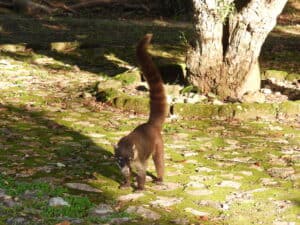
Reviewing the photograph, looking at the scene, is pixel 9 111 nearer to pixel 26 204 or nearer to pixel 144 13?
pixel 26 204

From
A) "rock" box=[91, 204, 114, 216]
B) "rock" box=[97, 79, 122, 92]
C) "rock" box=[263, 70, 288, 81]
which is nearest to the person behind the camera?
"rock" box=[91, 204, 114, 216]

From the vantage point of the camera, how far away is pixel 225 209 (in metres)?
5.54

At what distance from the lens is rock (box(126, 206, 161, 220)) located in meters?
5.26

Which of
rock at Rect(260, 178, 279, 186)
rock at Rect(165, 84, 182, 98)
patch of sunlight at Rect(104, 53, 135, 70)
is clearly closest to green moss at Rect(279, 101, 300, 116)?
rock at Rect(165, 84, 182, 98)

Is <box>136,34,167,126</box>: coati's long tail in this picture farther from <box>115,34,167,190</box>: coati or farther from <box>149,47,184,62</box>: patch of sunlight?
<box>149,47,184,62</box>: patch of sunlight

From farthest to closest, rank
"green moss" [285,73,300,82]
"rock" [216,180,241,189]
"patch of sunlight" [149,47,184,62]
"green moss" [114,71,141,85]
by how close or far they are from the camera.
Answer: "patch of sunlight" [149,47,184,62]
"green moss" [285,73,300,82]
"green moss" [114,71,141,85]
"rock" [216,180,241,189]

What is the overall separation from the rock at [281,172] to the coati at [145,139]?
4.44ft

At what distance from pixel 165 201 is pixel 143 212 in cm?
44

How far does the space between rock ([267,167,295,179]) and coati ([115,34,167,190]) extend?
4.44 ft

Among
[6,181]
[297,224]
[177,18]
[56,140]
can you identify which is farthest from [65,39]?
[297,224]

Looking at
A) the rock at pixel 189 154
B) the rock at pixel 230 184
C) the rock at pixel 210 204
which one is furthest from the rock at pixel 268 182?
the rock at pixel 189 154

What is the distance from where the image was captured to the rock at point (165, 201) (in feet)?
18.5

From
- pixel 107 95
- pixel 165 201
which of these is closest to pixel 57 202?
pixel 165 201

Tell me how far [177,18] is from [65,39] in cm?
799
